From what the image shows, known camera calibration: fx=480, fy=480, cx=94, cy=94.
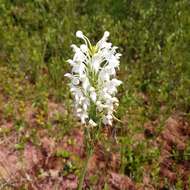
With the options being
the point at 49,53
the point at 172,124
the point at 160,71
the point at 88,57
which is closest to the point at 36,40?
the point at 49,53

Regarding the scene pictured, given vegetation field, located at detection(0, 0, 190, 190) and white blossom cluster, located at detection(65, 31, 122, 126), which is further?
vegetation field, located at detection(0, 0, 190, 190)

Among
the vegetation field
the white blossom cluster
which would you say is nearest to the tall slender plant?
the white blossom cluster

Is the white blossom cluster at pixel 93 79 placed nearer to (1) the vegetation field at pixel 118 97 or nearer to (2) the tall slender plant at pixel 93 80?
(2) the tall slender plant at pixel 93 80

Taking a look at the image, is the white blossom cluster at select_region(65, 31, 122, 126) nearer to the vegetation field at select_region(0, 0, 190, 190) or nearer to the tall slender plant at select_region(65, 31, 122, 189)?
the tall slender plant at select_region(65, 31, 122, 189)

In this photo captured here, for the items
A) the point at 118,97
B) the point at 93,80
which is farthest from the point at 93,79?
the point at 118,97

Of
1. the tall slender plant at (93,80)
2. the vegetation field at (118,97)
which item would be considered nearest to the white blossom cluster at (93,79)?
the tall slender plant at (93,80)
